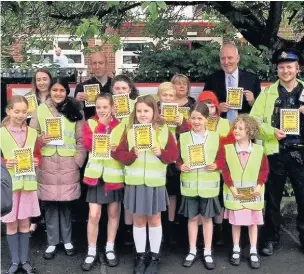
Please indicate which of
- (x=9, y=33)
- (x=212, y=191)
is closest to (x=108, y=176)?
(x=212, y=191)

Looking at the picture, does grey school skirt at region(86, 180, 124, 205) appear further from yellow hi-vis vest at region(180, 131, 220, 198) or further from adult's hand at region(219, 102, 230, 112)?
adult's hand at region(219, 102, 230, 112)

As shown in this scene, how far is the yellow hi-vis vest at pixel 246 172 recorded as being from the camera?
530 centimetres

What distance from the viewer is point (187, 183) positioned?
5.29 m

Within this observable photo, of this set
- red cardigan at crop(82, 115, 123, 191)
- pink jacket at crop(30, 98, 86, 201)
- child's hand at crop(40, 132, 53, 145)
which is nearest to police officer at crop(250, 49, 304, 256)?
red cardigan at crop(82, 115, 123, 191)

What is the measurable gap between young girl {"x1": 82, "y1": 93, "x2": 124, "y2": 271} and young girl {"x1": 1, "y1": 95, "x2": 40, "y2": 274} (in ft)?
1.67

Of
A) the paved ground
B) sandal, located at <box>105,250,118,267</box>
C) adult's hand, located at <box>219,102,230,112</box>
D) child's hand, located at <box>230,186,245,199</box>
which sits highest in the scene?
adult's hand, located at <box>219,102,230,112</box>

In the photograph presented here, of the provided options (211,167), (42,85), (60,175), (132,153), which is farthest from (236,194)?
(42,85)

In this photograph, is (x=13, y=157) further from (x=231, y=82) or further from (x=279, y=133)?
(x=279, y=133)

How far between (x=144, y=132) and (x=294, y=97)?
1589 millimetres

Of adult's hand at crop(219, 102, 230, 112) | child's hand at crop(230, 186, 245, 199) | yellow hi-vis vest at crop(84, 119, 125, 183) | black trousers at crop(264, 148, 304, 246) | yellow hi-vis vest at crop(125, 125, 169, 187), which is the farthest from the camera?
adult's hand at crop(219, 102, 230, 112)

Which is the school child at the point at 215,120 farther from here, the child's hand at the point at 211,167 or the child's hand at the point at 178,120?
the child's hand at the point at 211,167

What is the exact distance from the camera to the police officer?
5379mm

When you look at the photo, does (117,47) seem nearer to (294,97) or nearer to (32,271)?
(294,97)

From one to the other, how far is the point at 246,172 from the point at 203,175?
1.39 feet
